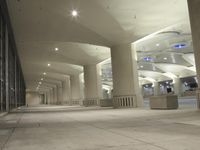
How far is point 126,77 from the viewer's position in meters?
19.5

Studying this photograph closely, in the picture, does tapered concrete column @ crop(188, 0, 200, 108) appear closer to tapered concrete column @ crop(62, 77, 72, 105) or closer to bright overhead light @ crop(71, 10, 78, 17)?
bright overhead light @ crop(71, 10, 78, 17)

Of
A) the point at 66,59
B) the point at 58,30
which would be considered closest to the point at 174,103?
the point at 58,30

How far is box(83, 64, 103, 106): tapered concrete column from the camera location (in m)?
29.7

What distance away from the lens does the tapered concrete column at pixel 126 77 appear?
19.3m

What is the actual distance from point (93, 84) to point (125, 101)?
1064 cm

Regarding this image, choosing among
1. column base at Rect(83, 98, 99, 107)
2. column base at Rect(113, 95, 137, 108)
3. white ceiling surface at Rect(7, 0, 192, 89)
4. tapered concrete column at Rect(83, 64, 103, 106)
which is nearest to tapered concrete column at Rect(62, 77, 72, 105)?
column base at Rect(83, 98, 99, 107)

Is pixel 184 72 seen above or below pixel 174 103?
above

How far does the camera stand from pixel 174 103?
14258 millimetres

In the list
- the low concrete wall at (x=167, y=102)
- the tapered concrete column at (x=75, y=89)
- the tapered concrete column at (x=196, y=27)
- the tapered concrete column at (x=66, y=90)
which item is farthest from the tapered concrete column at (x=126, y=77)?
the tapered concrete column at (x=66, y=90)

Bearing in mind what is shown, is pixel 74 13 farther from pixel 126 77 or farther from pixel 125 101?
pixel 125 101

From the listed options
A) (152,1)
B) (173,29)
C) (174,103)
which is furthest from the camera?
(173,29)

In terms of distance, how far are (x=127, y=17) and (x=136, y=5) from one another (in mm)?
1625

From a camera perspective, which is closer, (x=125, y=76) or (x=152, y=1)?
(x=152, y=1)

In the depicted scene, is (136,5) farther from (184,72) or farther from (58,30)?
(184,72)
